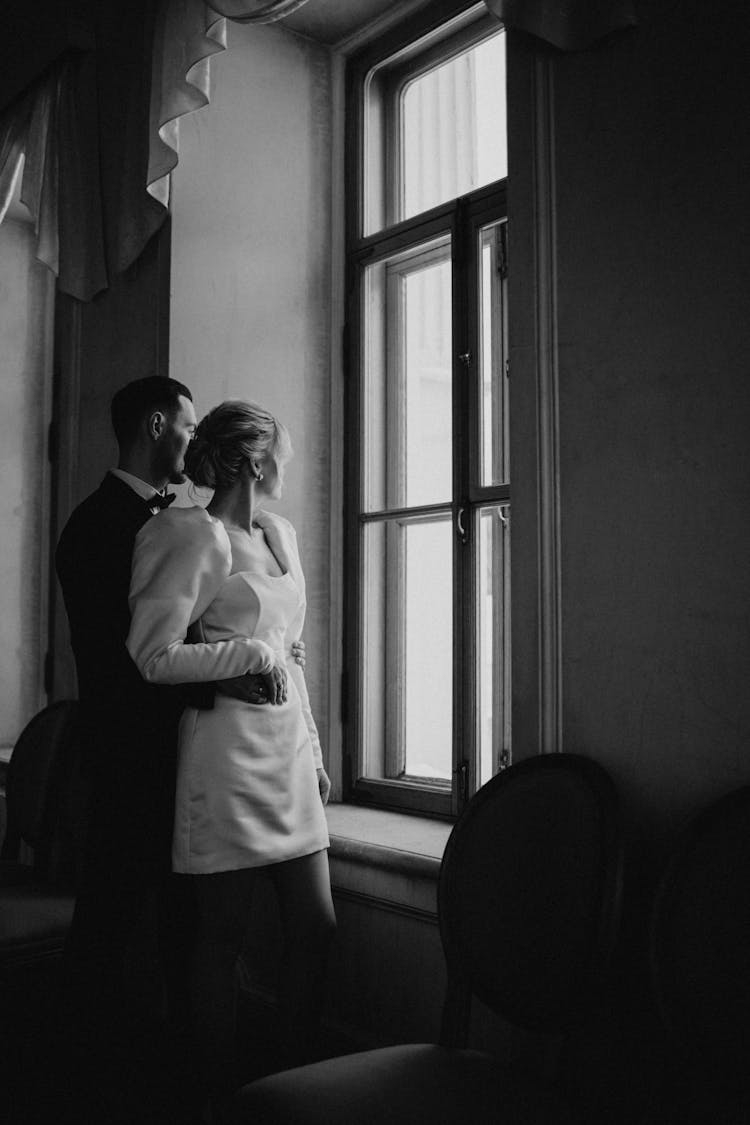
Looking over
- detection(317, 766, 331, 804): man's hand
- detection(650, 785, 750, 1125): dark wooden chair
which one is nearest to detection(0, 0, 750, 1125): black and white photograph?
detection(650, 785, 750, 1125): dark wooden chair

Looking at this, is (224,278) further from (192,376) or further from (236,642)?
(236,642)

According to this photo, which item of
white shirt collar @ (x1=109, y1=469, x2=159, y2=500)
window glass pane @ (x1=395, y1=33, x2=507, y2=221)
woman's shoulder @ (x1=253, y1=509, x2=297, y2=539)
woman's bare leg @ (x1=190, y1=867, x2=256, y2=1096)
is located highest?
window glass pane @ (x1=395, y1=33, x2=507, y2=221)

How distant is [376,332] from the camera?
2938 millimetres

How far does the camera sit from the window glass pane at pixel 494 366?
2479mm

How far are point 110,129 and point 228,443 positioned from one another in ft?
5.69

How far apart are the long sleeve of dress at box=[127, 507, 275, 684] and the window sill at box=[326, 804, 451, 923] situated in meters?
0.58

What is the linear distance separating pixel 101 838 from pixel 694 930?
1.23 meters

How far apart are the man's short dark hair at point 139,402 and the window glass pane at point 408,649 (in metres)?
0.79

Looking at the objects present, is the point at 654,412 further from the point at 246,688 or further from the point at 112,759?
the point at 112,759

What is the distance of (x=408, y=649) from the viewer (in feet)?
9.23

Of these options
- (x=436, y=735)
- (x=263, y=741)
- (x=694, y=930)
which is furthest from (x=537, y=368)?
(x=436, y=735)

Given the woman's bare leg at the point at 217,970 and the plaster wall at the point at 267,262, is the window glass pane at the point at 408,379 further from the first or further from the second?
the woman's bare leg at the point at 217,970

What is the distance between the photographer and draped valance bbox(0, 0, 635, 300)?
2.60 meters

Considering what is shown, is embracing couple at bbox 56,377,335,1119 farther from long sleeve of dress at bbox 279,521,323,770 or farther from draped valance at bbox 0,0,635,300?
draped valance at bbox 0,0,635,300
